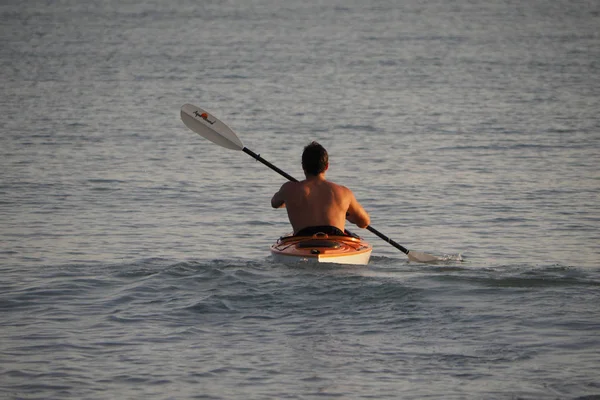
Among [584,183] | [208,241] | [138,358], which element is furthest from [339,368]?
[584,183]

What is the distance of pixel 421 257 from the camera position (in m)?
11.7

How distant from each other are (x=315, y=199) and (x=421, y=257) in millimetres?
1912

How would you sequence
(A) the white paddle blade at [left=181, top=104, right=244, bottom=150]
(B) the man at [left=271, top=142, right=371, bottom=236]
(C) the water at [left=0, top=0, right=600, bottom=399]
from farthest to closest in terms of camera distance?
(A) the white paddle blade at [left=181, top=104, right=244, bottom=150] < (B) the man at [left=271, top=142, right=371, bottom=236] < (C) the water at [left=0, top=0, right=600, bottom=399]

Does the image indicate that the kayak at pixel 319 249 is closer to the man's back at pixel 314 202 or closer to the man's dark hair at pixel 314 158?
the man's back at pixel 314 202

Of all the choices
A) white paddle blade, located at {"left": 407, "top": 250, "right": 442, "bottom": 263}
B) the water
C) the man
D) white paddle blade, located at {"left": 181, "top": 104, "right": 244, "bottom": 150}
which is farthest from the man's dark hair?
white paddle blade, located at {"left": 181, "top": 104, "right": 244, "bottom": 150}

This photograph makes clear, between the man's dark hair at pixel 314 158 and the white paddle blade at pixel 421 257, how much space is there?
74.2 inches

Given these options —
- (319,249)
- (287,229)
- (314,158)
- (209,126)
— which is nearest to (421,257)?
(319,249)

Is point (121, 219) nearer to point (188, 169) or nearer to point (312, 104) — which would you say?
point (188, 169)

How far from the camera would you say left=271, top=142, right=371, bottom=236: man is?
10.3 meters

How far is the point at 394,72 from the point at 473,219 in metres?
22.8

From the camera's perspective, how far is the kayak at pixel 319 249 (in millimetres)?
10156

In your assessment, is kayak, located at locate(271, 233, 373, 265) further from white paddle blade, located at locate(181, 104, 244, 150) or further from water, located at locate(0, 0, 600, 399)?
white paddle blade, located at locate(181, 104, 244, 150)

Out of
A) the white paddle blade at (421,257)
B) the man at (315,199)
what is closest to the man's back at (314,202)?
the man at (315,199)

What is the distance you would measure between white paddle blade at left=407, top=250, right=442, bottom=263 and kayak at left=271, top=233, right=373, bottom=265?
1.21 metres
